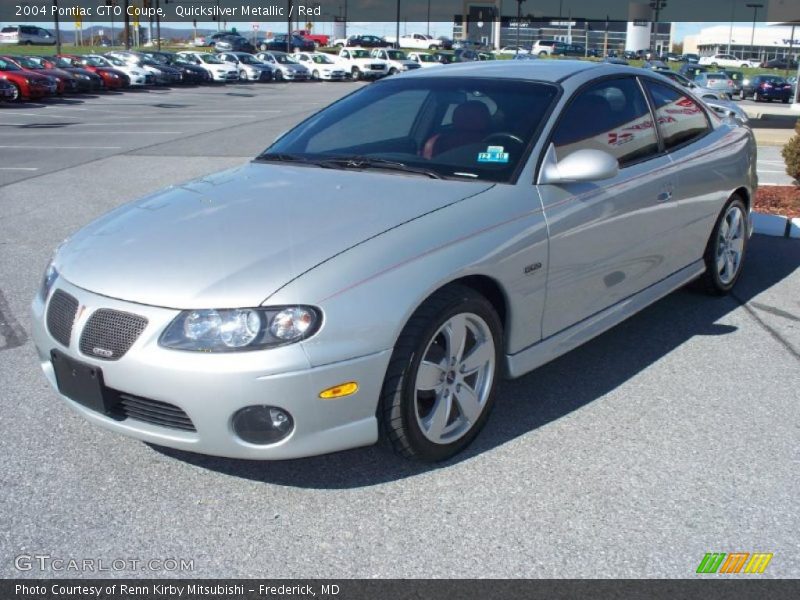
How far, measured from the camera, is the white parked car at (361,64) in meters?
46.5

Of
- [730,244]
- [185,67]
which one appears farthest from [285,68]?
[730,244]

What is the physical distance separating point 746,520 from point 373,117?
283 centimetres

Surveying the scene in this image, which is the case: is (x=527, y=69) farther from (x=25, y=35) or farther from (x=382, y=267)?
(x=25, y=35)

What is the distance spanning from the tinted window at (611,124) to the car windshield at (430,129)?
163 millimetres

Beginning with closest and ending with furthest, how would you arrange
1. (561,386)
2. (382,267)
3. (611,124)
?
(382,267), (561,386), (611,124)

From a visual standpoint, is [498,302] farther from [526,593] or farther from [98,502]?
[98,502]

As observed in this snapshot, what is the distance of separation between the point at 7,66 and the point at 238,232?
28.5 meters

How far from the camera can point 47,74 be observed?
1116 inches

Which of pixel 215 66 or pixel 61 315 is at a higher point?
pixel 215 66

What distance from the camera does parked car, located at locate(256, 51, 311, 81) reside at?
45.9 meters

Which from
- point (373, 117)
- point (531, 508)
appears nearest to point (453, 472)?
point (531, 508)

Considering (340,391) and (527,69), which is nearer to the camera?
(340,391)

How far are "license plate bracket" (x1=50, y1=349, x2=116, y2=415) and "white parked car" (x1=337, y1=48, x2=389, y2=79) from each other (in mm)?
44541

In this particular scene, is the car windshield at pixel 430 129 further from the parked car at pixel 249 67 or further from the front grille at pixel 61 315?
the parked car at pixel 249 67
